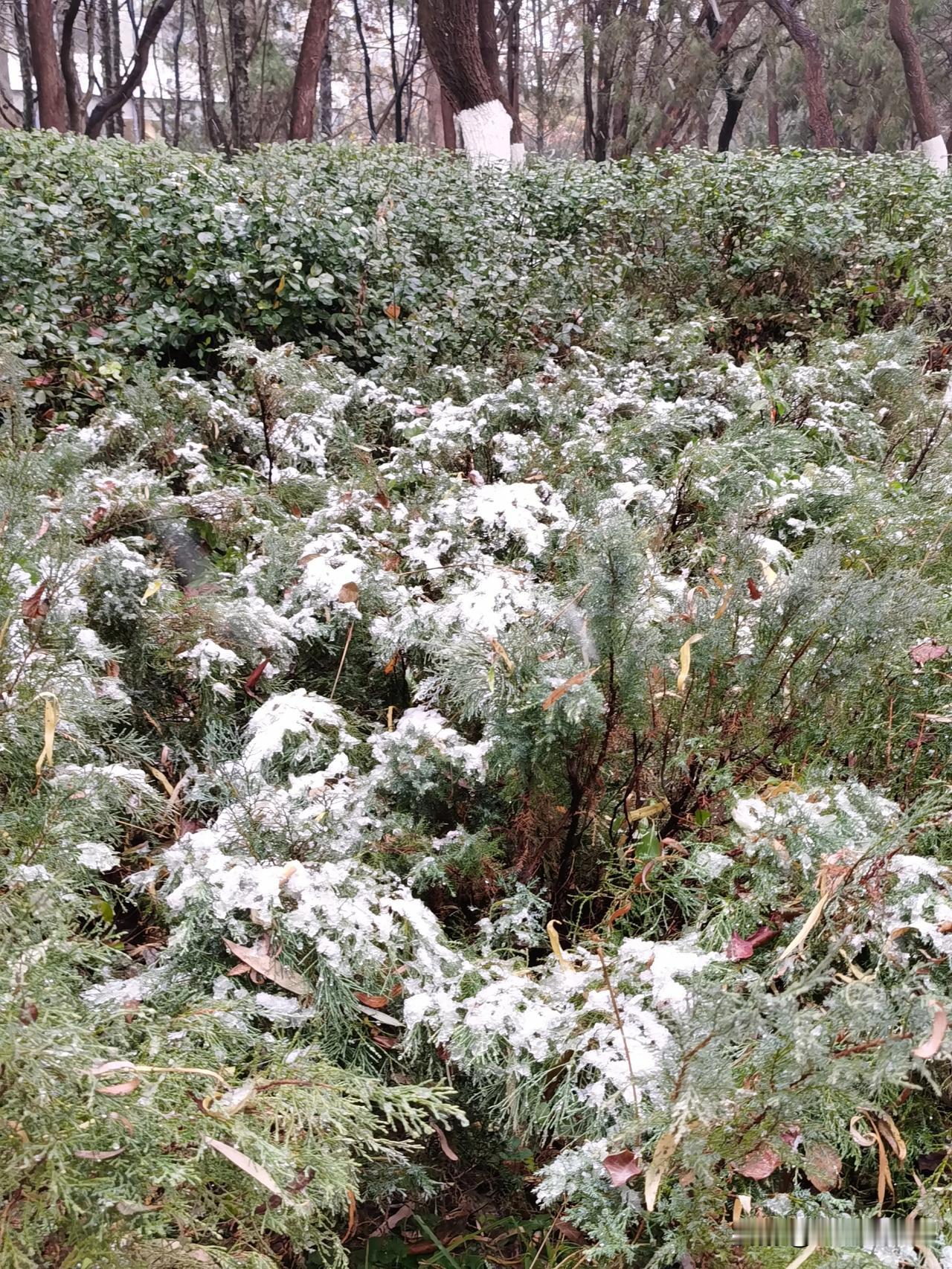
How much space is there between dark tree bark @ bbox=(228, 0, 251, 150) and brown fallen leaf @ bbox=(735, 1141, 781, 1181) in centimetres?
1409

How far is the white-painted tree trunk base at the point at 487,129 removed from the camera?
814 centimetres

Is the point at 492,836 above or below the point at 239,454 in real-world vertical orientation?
below

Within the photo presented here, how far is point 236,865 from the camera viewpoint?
1.66 meters

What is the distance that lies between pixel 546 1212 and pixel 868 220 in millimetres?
6482

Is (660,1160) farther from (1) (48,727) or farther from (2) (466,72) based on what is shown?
(2) (466,72)

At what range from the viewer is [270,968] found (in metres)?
1.58

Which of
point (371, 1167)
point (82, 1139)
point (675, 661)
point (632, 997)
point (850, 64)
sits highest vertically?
point (850, 64)

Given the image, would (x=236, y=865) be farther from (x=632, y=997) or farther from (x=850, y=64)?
(x=850, y=64)

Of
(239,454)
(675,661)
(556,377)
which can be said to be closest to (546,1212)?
(675,661)

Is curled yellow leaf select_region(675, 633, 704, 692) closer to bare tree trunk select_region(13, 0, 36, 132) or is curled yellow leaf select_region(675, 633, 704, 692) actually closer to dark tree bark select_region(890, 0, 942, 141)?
dark tree bark select_region(890, 0, 942, 141)

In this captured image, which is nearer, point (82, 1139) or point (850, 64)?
point (82, 1139)

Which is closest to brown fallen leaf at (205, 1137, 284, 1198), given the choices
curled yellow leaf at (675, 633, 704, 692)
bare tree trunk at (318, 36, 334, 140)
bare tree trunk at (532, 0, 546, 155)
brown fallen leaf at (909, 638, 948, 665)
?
curled yellow leaf at (675, 633, 704, 692)

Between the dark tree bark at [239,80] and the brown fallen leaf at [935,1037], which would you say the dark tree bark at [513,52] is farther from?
the brown fallen leaf at [935,1037]

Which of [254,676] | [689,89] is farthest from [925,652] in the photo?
[689,89]
